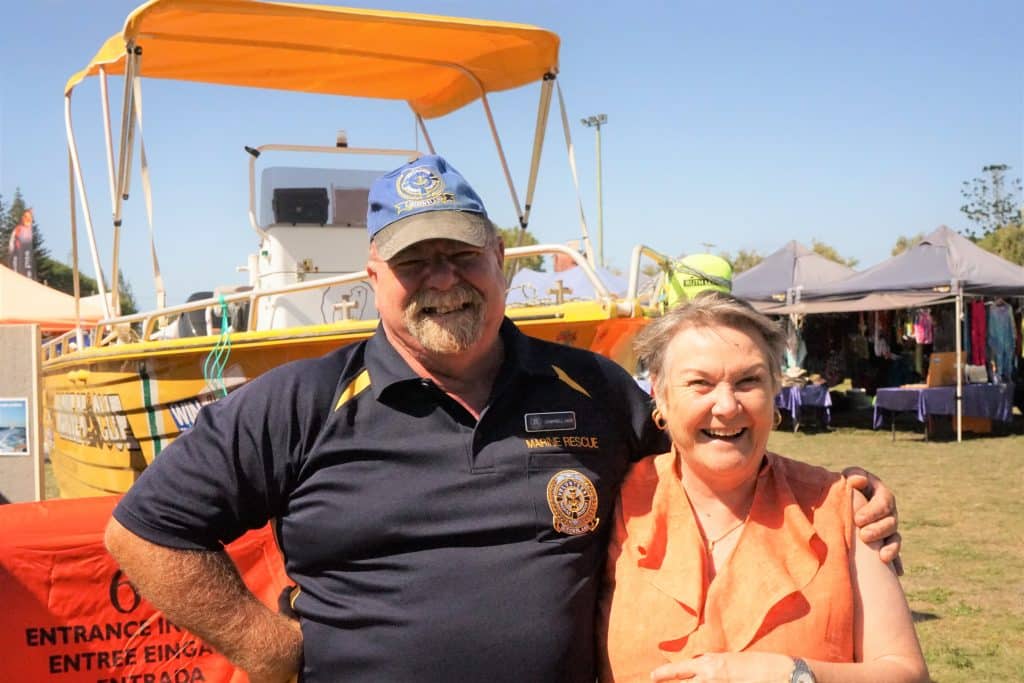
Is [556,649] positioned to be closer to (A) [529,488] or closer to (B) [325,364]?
(A) [529,488]

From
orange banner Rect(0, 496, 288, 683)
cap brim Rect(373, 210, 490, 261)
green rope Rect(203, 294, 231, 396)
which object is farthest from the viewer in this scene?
green rope Rect(203, 294, 231, 396)

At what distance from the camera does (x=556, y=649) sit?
88.0 inches

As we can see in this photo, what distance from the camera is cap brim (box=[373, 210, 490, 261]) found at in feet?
8.00

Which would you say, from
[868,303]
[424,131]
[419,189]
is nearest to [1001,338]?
[868,303]

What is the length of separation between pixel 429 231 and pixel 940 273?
14.1 metres

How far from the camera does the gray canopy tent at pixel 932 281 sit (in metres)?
14.3

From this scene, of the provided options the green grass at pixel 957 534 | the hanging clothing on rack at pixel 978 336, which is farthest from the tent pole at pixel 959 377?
the hanging clothing on rack at pixel 978 336

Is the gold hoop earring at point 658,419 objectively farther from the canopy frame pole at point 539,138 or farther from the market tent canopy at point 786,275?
the market tent canopy at point 786,275

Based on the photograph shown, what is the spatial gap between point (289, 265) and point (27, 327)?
3.42 metres

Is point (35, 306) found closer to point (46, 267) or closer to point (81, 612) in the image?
point (81, 612)

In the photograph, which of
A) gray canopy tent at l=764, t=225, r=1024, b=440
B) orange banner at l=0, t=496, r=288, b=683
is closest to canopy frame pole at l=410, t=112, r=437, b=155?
orange banner at l=0, t=496, r=288, b=683

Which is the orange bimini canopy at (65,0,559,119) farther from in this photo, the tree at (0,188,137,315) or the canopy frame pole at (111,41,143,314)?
the tree at (0,188,137,315)

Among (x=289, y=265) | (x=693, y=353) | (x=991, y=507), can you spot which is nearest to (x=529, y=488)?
(x=693, y=353)

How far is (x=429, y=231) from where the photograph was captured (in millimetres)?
2434
